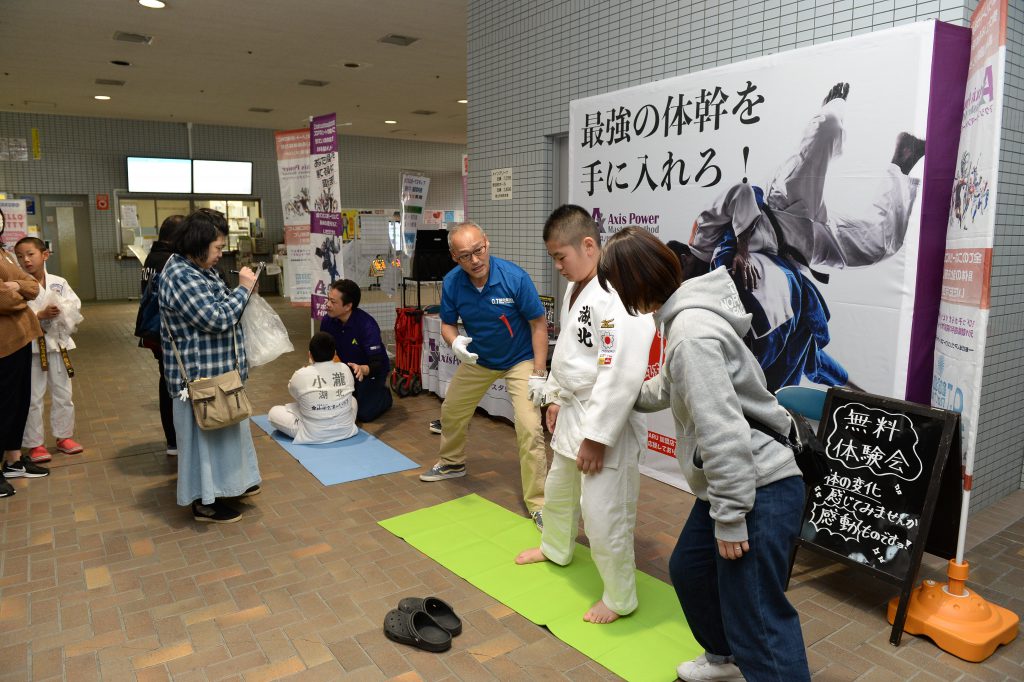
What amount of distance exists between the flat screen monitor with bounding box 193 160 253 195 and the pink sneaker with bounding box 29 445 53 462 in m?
11.4

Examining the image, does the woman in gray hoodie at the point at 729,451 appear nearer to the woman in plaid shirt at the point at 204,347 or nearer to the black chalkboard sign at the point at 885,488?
the black chalkboard sign at the point at 885,488

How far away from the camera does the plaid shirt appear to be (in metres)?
3.22

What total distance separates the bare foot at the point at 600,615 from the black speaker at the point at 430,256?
15.5 feet

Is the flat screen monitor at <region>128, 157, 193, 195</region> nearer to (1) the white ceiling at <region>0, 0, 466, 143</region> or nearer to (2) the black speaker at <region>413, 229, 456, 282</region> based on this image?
(1) the white ceiling at <region>0, 0, 466, 143</region>

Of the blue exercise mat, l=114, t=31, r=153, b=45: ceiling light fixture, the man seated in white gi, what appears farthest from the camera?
l=114, t=31, r=153, b=45: ceiling light fixture

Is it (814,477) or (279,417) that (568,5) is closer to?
(279,417)

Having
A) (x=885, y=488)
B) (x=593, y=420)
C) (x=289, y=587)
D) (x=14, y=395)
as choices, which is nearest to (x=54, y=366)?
(x=14, y=395)

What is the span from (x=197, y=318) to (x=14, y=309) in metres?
1.36

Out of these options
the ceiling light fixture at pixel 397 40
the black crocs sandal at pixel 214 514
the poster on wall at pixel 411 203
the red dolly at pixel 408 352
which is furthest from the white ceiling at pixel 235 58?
the black crocs sandal at pixel 214 514

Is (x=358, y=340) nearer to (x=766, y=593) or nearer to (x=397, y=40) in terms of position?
(x=766, y=593)

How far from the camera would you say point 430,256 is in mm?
7039

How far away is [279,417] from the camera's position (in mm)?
5004

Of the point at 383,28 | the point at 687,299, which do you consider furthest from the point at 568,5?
the point at 687,299

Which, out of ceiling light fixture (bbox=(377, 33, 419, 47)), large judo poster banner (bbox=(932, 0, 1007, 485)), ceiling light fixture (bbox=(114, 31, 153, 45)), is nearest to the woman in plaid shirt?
large judo poster banner (bbox=(932, 0, 1007, 485))
